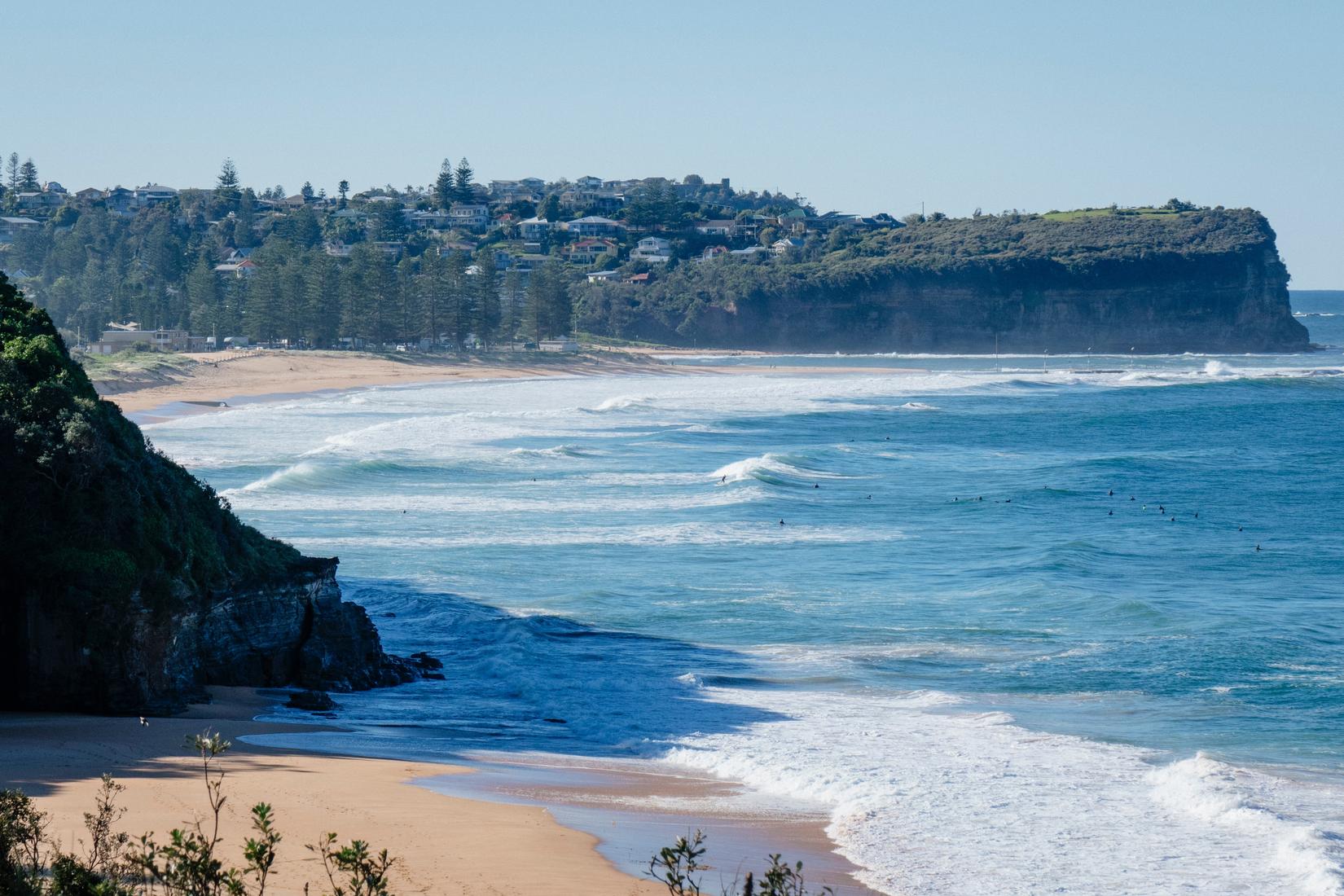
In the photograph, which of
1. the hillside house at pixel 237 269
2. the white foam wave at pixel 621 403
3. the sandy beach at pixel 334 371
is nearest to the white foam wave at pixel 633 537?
the white foam wave at pixel 621 403

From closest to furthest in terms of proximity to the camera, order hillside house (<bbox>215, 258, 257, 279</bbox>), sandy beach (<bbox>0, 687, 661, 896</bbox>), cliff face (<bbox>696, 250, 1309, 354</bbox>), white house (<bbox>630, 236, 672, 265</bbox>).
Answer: sandy beach (<bbox>0, 687, 661, 896</bbox>) → hillside house (<bbox>215, 258, 257, 279</bbox>) → cliff face (<bbox>696, 250, 1309, 354</bbox>) → white house (<bbox>630, 236, 672, 265</bbox>)

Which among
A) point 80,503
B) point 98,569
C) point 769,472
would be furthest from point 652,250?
point 98,569

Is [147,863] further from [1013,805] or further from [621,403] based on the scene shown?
[621,403]

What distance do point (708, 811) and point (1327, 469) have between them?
1444 inches

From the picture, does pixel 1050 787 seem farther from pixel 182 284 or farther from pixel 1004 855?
pixel 182 284

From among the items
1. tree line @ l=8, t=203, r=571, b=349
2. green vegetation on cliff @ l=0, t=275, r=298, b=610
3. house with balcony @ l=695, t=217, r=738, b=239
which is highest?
house with balcony @ l=695, t=217, r=738, b=239

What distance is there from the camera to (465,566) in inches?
1081

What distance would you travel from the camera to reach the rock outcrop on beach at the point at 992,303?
142m

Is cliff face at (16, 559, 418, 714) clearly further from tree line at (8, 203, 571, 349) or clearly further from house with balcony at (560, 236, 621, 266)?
house with balcony at (560, 236, 621, 266)

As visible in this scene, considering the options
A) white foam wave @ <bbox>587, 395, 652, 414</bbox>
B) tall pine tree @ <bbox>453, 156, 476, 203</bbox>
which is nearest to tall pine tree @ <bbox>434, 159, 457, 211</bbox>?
tall pine tree @ <bbox>453, 156, 476, 203</bbox>

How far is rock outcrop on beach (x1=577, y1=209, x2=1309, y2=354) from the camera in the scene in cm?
14238

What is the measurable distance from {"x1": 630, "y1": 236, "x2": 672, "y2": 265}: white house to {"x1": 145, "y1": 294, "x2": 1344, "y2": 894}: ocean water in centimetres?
11128

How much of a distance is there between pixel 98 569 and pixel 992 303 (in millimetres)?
136874

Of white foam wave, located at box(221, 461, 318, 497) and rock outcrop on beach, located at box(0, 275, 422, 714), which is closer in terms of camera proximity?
rock outcrop on beach, located at box(0, 275, 422, 714)
